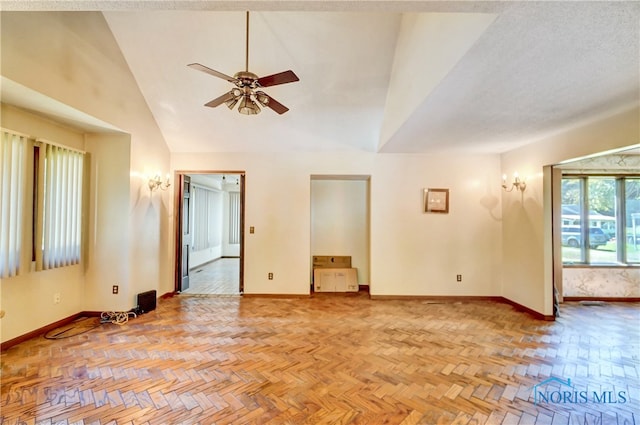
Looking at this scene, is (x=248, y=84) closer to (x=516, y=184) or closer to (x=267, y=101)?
(x=267, y=101)

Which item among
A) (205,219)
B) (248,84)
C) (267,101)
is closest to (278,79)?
(248,84)

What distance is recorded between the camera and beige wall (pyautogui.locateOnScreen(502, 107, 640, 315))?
2889 mm

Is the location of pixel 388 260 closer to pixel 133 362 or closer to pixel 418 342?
pixel 418 342

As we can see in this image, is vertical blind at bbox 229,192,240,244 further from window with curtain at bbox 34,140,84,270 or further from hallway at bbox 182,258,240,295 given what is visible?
window with curtain at bbox 34,140,84,270

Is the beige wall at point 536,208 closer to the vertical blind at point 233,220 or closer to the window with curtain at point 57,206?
the window with curtain at point 57,206

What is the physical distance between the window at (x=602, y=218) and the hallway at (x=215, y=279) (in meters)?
5.97

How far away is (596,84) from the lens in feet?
6.78

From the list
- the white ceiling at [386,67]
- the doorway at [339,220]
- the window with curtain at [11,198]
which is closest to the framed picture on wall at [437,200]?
the white ceiling at [386,67]

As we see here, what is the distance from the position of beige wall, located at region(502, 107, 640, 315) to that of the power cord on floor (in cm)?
550

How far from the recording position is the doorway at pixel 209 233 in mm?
4801

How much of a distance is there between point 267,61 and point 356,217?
3191mm

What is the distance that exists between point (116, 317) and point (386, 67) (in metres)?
4.55

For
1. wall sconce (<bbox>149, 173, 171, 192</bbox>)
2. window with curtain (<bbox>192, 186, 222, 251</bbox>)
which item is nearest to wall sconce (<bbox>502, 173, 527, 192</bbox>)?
wall sconce (<bbox>149, 173, 171, 192</bbox>)

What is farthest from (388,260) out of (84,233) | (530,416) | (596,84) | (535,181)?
(84,233)
